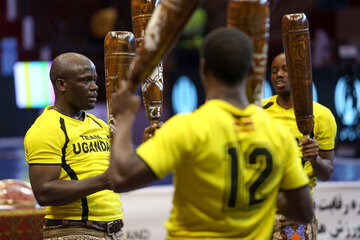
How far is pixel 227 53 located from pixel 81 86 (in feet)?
4.70

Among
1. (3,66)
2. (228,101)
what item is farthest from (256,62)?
(3,66)

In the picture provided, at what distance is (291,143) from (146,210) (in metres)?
3.62

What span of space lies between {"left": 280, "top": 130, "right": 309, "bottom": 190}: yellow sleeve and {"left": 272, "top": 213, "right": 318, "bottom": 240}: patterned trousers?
1.52 metres

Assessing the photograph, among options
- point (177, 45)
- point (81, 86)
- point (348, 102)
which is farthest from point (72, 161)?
point (177, 45)

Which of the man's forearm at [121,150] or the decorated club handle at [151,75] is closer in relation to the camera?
the man's forearm at [121,150]

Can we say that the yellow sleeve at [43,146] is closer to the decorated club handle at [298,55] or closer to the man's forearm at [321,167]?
the decorated club handle at [298,55]

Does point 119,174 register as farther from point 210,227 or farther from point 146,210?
point 146,210

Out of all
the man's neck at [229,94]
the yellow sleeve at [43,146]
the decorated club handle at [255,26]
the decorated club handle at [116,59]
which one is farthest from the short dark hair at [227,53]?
the yellow sleeve at [43,146]

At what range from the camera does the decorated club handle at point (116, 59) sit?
2779 millimetres

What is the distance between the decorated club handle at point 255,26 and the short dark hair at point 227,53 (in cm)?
21

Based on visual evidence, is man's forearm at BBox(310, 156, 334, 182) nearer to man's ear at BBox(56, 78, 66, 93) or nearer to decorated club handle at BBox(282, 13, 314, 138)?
decorated club handle at BBox(282, 13, 314, 138)

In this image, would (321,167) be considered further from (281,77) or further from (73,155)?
(73,155)

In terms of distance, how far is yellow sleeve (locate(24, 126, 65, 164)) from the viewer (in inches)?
111

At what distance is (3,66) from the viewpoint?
1783 centimetres
